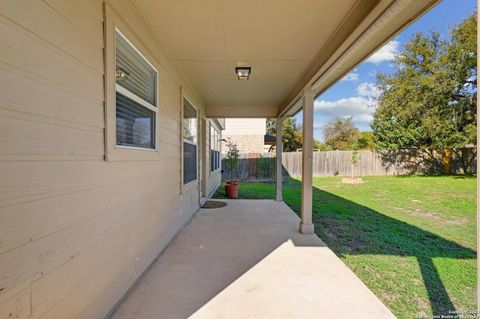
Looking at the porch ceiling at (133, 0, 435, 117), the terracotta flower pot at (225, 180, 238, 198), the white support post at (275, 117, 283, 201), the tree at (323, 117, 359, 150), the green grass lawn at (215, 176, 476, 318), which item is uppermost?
the tree at (323, 117, 359, 150)

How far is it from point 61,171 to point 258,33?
2.45 metres

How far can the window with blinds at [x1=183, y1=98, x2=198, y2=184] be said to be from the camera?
4.88 metres

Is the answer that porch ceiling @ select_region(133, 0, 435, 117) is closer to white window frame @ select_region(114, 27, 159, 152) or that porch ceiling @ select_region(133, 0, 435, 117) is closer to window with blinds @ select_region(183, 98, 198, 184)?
white window frame @ select_region(114, 27, 159, 152)

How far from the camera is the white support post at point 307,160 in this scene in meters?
4.29

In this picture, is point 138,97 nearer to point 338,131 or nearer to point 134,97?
point 134,97

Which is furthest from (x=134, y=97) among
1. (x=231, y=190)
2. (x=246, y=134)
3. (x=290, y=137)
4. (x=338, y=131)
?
(x=338, y=131)

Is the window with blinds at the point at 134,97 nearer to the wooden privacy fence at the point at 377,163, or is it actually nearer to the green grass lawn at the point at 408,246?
the green grass lawn at the point at 408,246

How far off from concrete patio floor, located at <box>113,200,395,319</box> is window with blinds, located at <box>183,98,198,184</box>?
56.2 inches

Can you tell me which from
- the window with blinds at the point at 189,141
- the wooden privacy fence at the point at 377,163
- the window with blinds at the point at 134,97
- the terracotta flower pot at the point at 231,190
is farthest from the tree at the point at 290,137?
the window with blinds at the point at 134,97

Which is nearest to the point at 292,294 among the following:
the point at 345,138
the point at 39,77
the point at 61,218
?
the point at 61,218

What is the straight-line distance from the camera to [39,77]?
1311mm

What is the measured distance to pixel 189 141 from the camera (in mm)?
5340

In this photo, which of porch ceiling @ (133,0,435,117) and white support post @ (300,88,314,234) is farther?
white support post @ (300,88,314,234)

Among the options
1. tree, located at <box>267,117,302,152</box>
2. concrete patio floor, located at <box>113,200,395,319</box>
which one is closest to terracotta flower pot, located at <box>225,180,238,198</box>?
concrete patio floor, located at <box>113,200,395,319</box>
